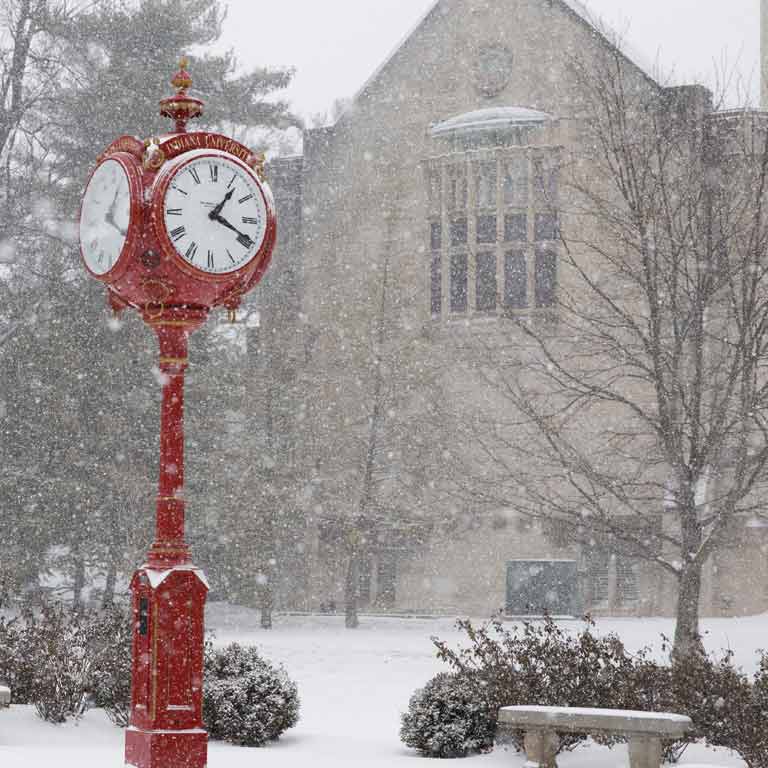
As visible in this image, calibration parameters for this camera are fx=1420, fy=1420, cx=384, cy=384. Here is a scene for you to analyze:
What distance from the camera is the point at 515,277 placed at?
29.2 m

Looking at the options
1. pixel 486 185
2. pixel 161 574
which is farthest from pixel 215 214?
pixel 486 185

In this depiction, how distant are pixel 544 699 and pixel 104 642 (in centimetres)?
429

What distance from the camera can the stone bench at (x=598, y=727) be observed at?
899cm

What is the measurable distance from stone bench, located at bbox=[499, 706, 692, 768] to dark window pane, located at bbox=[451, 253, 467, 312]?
20902 millimetres

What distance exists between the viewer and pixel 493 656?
38.5ft

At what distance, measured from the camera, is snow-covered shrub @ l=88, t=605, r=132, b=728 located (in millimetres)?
12320

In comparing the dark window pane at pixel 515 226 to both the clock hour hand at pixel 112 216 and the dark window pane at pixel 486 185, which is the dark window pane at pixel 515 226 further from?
the clock hour hand at pixel 112 216

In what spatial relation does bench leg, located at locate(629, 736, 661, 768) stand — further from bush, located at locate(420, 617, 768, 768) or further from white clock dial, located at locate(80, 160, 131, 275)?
white clock dial, located at locate(80, 160, 131, 275)

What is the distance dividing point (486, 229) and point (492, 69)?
3.50m

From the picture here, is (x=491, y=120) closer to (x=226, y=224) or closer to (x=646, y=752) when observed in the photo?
(x=646, y=752)

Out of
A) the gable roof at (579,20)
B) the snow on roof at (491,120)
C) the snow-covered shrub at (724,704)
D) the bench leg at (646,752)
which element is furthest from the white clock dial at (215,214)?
the snow on roof at (491,120)

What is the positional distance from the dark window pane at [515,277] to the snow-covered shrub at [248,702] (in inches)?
704

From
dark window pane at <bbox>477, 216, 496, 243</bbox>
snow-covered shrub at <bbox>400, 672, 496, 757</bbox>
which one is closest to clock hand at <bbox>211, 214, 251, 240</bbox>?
snow-covered shrub at <bbox>400, 672, 496, 757</bbox>

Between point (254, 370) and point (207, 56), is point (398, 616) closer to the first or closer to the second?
point (254, 370)
